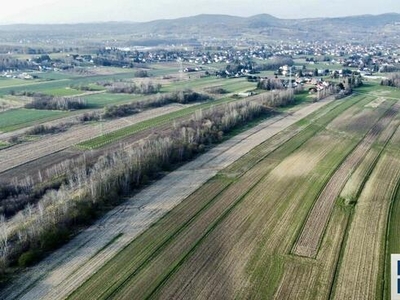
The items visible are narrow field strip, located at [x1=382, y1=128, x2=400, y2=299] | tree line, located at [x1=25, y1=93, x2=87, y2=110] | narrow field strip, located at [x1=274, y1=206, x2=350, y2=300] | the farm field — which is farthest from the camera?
tree line, located at [x1=25, y1=93, x2=87, y2=110]

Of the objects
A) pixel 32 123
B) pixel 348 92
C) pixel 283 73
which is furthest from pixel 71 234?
pixel 283 73

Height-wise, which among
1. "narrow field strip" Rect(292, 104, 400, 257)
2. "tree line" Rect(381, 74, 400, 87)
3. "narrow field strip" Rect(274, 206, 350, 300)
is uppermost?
"narrow field strip" Rect(274, 206, 350, 300)

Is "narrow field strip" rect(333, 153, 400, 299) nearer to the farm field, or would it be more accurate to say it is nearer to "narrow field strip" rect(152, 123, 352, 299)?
the farm field

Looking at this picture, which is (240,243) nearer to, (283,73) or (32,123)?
(32,123)

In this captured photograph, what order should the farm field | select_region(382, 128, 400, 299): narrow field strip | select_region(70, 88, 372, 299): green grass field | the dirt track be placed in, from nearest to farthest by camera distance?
the farm field, select_region(382, 128, 400, 299): narrow field strip, the dirt track, select_region(70, 88, 372, 299): green grass field

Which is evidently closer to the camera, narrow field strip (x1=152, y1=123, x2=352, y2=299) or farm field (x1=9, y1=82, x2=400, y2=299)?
narrow field strip (x1=152, y1=123, x2=352, y2=299)

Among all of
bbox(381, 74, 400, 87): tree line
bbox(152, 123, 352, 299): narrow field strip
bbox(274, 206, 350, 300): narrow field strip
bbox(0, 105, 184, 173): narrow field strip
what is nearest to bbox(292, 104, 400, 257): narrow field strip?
bbox(274, 206, 350, 300): narrow field strip

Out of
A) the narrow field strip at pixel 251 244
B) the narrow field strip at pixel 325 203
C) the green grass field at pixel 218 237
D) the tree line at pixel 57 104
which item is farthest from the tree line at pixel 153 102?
the narrow field strip at pixel 325 203
